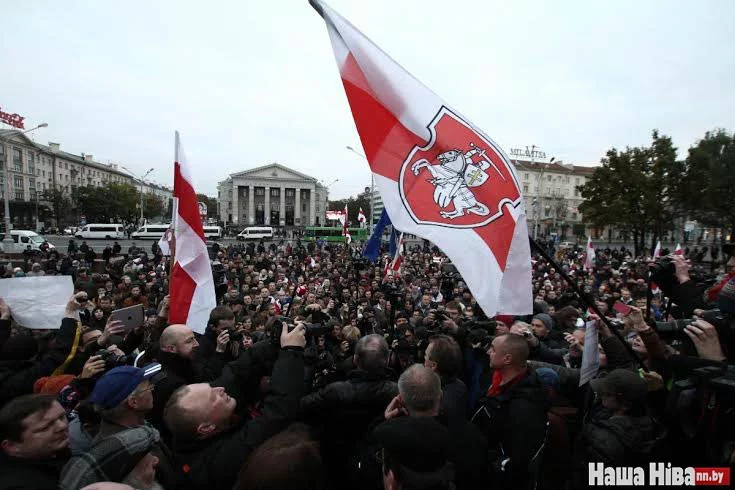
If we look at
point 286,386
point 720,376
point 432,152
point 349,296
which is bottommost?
point 349,296

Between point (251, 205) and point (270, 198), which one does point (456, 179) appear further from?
point (270, 198)

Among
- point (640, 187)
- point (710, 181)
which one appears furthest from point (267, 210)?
point (710, 181)

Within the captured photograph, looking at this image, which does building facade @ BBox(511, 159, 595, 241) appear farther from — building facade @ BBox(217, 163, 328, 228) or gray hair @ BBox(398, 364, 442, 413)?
gray hair @ BBox(398, 364, 442, 413)

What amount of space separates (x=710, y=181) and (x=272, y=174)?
265 feet

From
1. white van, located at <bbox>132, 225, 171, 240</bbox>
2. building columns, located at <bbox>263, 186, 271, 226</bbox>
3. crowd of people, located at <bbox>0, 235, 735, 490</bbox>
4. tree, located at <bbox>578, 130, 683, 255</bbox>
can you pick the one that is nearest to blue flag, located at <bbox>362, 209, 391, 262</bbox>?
crowd of people, located at <bbox>0, 235, 735, 490</bbox>

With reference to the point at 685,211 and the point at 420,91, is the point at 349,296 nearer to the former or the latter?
the point at 420,91

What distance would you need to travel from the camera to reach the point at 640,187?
32.9 m

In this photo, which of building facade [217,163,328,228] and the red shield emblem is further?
building facade [217,163,328,228]

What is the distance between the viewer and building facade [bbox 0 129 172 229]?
63531 millimetres

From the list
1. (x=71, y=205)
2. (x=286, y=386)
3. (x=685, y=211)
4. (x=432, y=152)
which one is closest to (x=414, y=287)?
(x=432, y=152)

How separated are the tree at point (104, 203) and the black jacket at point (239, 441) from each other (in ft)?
259

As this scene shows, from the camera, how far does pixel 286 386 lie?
224 centimetres

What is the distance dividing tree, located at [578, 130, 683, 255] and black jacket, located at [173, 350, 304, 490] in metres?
37.2

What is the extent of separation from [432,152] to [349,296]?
959cm
